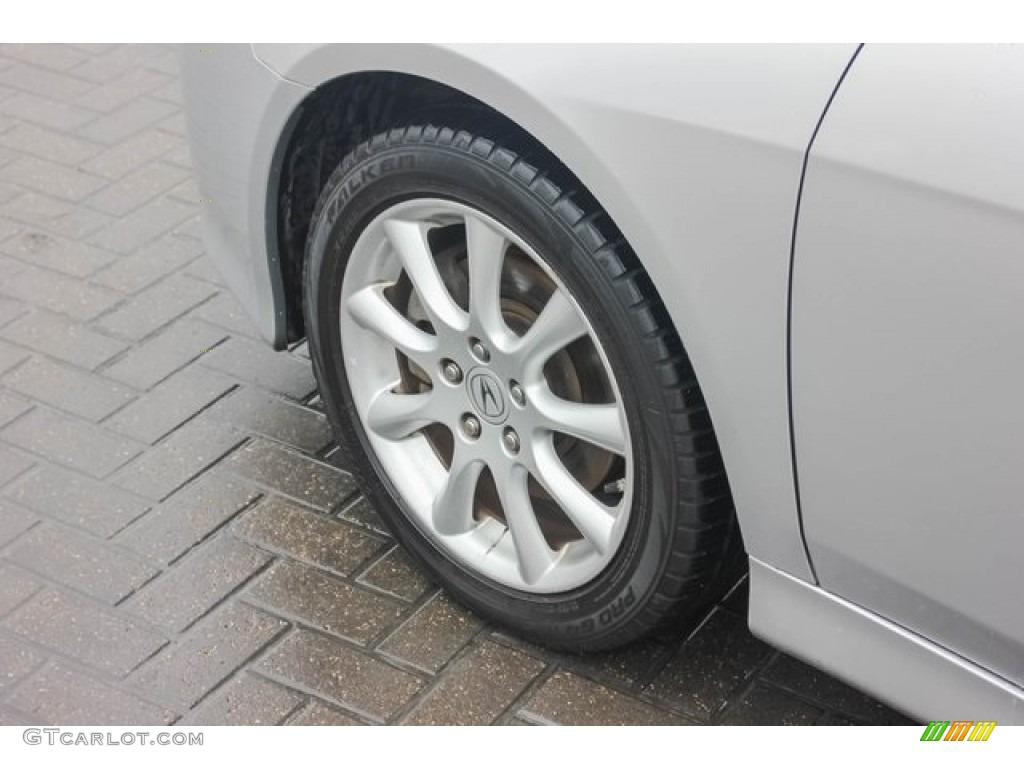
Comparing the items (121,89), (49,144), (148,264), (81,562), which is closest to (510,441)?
(81,562)

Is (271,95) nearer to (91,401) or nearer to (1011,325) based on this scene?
(91,401)

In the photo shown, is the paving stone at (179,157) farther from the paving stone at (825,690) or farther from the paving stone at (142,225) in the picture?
the paving stone at (825,690)

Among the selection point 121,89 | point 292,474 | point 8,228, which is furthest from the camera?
point 121,89

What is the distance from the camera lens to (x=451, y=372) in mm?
2379

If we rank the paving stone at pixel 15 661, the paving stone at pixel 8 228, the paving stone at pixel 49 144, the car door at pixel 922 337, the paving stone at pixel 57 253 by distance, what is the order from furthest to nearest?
the paving stone at pixel 49 144 → the paving stone at pixel 8 228 → the paving stone at pixel 57 253 → the paving stone at pixel 15 661 → the car door at pixel 922 337

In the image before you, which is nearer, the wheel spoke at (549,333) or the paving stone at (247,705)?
the wheel spoke at (549,333)

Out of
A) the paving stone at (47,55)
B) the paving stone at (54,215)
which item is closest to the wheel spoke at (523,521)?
the paving stone at (54,215)

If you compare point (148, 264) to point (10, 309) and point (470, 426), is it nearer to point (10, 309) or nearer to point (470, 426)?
point (10, 309)

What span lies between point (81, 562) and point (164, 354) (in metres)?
0.69

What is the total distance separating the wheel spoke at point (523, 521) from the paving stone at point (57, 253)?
1655 mm

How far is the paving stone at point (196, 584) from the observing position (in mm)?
2594
